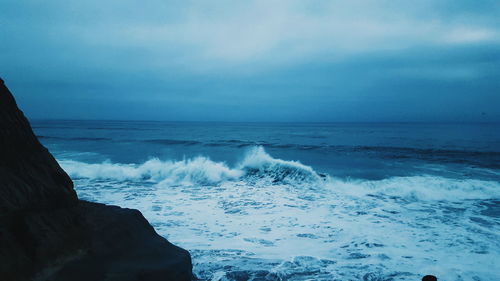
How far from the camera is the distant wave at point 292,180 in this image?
34.0ft

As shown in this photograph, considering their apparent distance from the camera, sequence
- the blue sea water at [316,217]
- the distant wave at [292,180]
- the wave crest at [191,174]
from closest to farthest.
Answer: the blue sea water at [316,217] < the distant wave at [292,180] < the wave crest at [191,174]

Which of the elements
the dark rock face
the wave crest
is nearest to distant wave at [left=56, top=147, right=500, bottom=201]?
the wave crest

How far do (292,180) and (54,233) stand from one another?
10.3 m

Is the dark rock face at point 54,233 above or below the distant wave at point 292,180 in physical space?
above

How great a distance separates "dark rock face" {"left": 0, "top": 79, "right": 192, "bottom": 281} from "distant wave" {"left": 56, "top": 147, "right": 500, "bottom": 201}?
7750mm

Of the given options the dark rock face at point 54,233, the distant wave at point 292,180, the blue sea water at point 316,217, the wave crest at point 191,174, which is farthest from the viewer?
the wave crest at point 191,174

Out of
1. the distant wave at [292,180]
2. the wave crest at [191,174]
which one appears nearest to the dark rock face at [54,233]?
the distant wave at [292,180]

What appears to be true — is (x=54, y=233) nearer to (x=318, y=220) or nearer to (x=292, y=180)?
(x=318, y=220)

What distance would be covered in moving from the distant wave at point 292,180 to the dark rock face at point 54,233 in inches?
305

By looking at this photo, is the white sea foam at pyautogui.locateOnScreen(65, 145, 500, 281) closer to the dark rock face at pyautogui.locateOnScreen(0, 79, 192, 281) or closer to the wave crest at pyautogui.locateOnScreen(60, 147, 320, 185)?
the wave crest at pyautogui.locateOnScreen(60, 147, 320, 185)

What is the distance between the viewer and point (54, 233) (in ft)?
11.4

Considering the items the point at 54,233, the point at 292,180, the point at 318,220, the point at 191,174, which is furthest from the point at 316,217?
the point at 191,174

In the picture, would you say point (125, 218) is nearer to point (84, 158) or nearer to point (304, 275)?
point (304, 275)

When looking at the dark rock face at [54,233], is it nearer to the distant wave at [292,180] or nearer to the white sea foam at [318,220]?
the white sea foam at [318,220]
